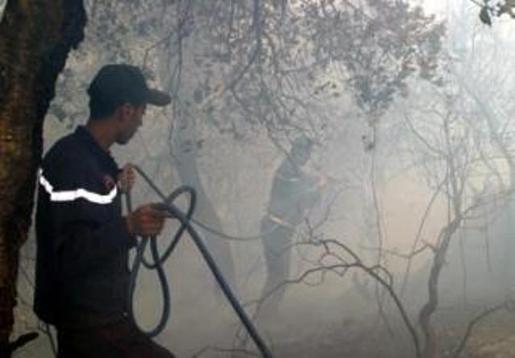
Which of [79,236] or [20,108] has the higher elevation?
[20,108]

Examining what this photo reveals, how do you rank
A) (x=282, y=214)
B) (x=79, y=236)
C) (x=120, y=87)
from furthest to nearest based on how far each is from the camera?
(x=282, y=214) → (x=120, y=87) → (x=79, y=236)

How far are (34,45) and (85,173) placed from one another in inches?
24.5

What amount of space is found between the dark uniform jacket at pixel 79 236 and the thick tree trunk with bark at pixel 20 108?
8 cm

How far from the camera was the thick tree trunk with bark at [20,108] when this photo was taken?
3342mm

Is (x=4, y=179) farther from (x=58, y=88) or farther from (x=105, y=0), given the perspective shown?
(x=58, y=88)

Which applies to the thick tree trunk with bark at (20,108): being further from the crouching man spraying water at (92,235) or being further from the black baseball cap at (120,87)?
the black baseball cap at (120,87)

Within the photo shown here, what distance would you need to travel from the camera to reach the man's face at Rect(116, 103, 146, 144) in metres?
3.69

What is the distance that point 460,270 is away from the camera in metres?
14.0

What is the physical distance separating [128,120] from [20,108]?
1.68 feet

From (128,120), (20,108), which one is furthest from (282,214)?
(20,108)

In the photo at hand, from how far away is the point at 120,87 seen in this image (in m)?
3.70

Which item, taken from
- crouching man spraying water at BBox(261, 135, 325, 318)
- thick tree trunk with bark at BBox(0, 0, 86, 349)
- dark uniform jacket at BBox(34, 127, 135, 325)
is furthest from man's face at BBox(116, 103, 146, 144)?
crouching man spraying water at BBox(261, 135, 325, 318)

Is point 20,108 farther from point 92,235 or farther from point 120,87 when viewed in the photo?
point 92,235

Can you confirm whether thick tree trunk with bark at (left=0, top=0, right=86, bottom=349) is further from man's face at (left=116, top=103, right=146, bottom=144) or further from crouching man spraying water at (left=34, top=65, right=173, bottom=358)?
man's face at (left=116, top=103, right=146, bottom=144)
